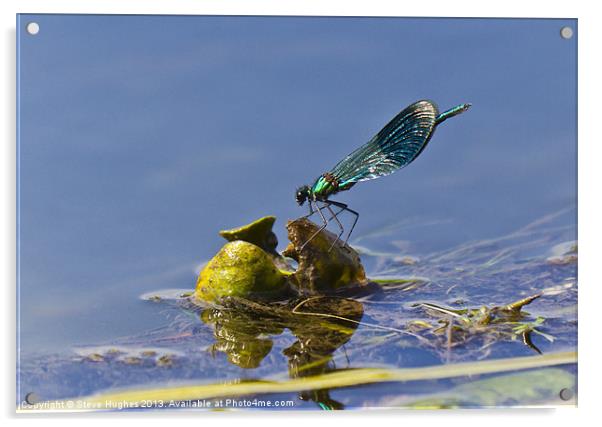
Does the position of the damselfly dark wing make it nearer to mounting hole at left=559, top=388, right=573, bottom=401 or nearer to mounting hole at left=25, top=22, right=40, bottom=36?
mounting hole at left=559, top=388, right=573, bottom=401

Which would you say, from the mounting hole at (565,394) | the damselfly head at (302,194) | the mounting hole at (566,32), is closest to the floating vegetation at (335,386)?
the mounting hole at (565,394)

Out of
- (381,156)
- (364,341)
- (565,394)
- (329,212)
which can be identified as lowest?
(565,394)

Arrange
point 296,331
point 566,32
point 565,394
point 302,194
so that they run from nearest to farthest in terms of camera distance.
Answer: point 565,394 → point 296,331 → point 566,32 → point 302,194

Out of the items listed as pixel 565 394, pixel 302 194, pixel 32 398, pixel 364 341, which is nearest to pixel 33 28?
pixel 302 194

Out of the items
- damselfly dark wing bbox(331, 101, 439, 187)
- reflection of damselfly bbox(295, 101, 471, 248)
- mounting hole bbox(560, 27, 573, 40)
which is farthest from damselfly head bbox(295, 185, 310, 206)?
mounting hole bbox(560, 27, 573, 40)

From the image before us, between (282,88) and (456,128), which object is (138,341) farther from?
(456,128)

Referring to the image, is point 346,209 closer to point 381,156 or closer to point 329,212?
point 329,212

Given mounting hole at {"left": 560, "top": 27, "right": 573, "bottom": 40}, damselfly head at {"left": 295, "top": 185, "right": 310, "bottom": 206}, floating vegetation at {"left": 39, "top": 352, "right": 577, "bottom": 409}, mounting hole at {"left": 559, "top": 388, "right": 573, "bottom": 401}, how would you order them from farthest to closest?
1. damselfly head at {"left": 295, "top": 185, "right": 310, "bottom": 206}
2. mounting hole at {"left": 560, "top": 27, "right": 573, "bottom": 40}
3. mounting hole at {"left": 559, "top": 388, "right": 573, "bottom": 401}
4. floating vegetation at {"left": 39, "top": 352, "right": 577, "bottom": 409}
